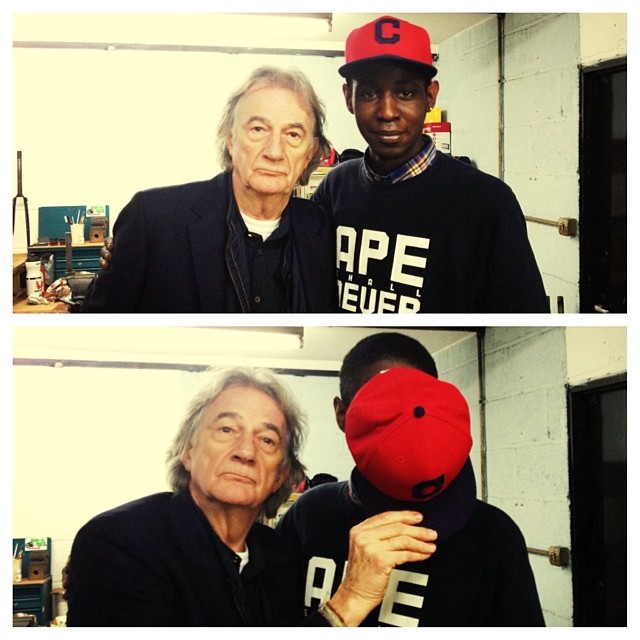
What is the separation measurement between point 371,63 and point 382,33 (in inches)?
3.2

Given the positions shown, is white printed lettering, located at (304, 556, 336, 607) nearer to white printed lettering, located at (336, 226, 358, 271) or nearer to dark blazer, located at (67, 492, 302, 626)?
dark blazer, located at (67, 492, 302, 626)

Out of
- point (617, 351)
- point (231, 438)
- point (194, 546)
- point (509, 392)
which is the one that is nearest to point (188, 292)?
point (231, 438)

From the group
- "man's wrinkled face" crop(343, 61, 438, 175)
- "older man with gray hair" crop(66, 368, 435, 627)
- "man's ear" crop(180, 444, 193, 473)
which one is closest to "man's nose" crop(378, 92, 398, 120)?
"man's wrinkled face" crop(343, 61, 438, 175)

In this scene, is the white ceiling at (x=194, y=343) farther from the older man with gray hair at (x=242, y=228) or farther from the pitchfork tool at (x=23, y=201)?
the pitchfork tool at (x=23, y=201)

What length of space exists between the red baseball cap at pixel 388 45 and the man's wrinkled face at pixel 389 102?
20 millimetres

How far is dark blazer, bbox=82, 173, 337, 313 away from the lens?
2.74 m

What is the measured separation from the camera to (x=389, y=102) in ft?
8.86

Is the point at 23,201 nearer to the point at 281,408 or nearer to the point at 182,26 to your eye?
the point at 182,26

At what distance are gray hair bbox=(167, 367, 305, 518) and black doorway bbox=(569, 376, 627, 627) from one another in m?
0.65

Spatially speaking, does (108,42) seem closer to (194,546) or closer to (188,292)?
(188,292)

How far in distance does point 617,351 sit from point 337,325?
66 cm

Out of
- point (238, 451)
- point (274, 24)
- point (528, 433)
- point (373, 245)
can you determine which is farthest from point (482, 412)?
point (274, 24)

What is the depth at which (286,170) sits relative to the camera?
8.92 feet

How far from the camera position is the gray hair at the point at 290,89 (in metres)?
2.71
